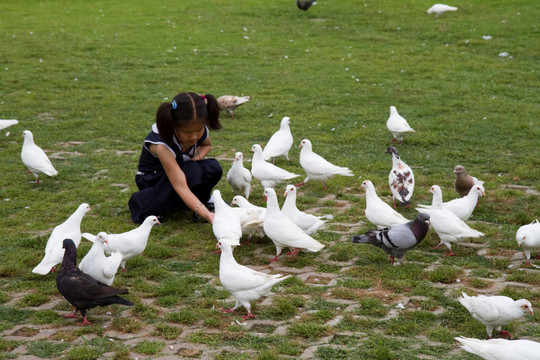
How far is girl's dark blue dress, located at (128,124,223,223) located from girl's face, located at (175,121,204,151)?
116 millimetres

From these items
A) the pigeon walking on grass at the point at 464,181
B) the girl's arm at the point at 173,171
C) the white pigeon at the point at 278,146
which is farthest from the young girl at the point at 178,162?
the pigeon walking on grass at the point at 464,181

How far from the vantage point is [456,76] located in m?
13.7

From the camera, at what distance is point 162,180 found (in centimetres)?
681

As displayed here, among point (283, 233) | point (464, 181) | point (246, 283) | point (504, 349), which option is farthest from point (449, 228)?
point (246, 283)

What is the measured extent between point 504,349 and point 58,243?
3910 millimetres

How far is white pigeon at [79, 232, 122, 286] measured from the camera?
194 inches

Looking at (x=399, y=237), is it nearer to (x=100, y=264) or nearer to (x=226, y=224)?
(x=226, y=224)

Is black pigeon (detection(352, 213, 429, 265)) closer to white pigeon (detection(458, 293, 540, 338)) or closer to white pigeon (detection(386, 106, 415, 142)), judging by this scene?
white pigeon (detection(458, 293, 540, 338))

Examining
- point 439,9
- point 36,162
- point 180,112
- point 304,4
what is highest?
point 304,4

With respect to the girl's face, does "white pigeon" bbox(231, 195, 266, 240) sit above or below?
below

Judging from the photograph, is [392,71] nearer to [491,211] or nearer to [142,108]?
[142,108]

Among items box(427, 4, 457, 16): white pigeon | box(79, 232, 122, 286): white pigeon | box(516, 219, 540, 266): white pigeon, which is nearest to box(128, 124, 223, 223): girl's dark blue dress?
box(79, 232, 122, 286): white pigeon

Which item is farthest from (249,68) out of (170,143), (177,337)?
(177,337)

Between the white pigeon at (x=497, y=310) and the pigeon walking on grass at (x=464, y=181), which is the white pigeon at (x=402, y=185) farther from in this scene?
the white pigeon at (x=497, y=310)
